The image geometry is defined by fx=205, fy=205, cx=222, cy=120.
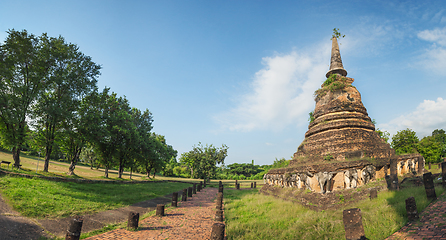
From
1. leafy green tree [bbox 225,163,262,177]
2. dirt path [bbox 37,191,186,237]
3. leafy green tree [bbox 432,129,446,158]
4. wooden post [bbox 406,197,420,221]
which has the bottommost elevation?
leafy green tree [bbox 225,163,262,177]

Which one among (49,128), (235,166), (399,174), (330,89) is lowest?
(235,166)

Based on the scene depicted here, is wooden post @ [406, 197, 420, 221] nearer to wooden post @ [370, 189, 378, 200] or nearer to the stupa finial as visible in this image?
wooden post @ [370, 189, 378, 200]

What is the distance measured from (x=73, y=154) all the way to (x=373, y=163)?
84.4 feet

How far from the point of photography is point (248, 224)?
8625mm

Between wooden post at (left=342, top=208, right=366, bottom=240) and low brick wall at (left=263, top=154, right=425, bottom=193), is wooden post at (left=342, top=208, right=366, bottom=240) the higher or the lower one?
the lower one

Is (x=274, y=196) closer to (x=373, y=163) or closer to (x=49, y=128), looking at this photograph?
(x=373, y=163)

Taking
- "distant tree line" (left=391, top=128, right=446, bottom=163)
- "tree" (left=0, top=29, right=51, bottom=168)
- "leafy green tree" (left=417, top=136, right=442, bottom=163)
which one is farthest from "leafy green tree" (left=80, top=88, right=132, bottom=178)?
"leafy green tree" (left=417, top=136, right=442, bottom=163)

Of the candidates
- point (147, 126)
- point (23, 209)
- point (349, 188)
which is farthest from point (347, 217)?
point (147, 126)

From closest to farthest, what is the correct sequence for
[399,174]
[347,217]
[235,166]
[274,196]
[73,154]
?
[347,217] → [399,174] → [274,196] → [73,154] → [235,166]

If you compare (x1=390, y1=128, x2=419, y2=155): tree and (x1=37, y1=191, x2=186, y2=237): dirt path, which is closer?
(x1=37, y1=191, x2=186, y2=237): dirt path

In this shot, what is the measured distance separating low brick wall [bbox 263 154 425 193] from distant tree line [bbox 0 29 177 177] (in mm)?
19382

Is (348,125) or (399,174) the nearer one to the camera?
(399,174)

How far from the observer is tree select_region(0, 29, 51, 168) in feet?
49.5

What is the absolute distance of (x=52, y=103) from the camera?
17484 mm
